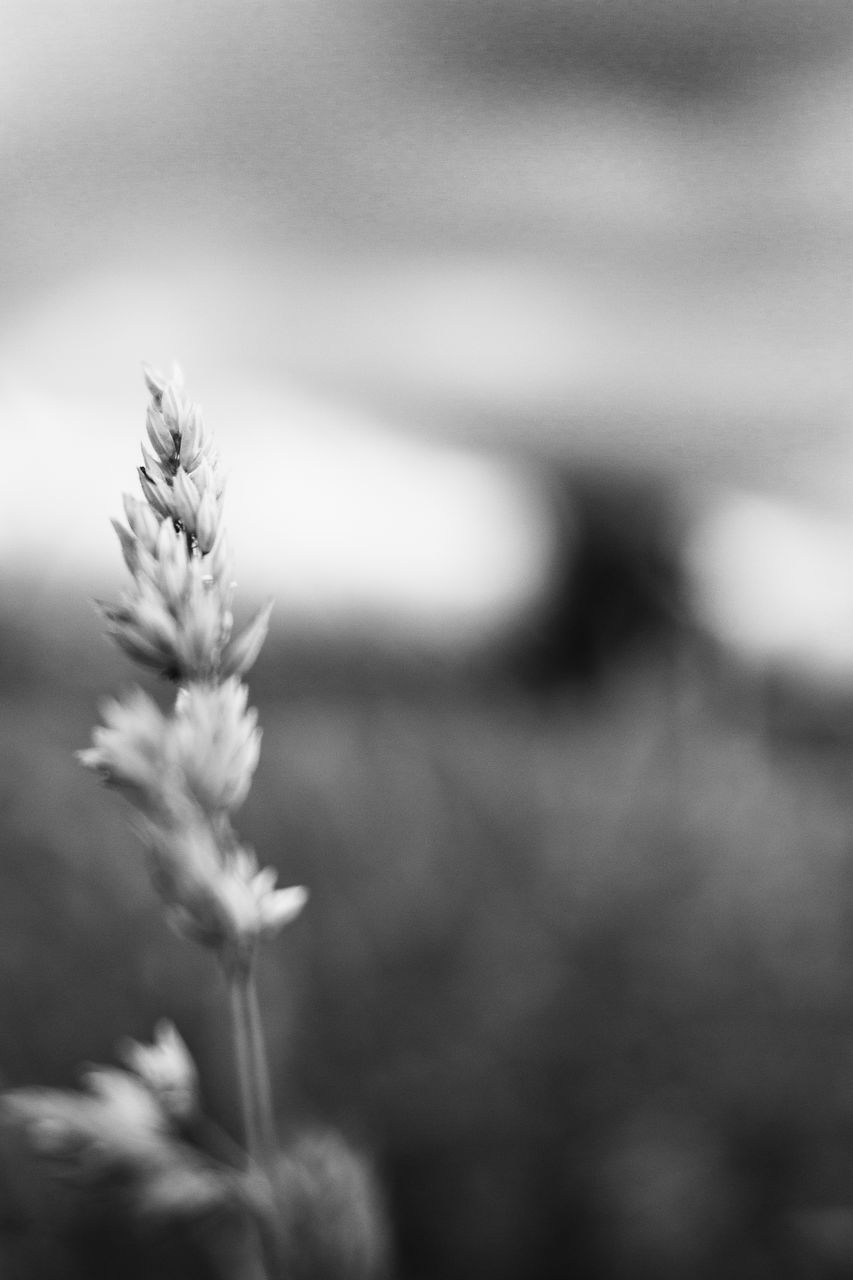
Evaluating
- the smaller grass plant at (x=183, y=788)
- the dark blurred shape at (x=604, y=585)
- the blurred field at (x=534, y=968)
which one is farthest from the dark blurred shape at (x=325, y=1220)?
the dark blurred shape at (x=604, y=585)

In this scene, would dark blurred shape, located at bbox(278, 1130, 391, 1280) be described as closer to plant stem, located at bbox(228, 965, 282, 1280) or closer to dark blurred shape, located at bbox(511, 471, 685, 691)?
plant stem, located at bbox(228, 965, 282, 1280)

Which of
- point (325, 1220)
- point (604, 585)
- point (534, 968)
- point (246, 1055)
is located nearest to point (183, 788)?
point (246, 1055)

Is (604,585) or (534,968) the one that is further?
(604,585)

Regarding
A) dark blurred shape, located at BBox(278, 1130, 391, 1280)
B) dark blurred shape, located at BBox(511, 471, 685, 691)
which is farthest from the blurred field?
dark blurred shape, located at BBox(278, 1130, 391, 1280)

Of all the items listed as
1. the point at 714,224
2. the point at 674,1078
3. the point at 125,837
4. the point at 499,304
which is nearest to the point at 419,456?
the point at 499,304

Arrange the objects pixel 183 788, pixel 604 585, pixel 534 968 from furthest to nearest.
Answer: pixel 604 585, pixel 534 968, pixel 183 788

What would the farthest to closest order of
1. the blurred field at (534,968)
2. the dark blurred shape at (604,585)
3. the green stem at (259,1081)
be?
1. the dark blurred shape at (604,585)
2. the blurred field at (534,968)
3. the green stem at (259,1081)

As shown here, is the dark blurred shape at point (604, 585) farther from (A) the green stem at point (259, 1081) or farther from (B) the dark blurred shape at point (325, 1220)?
(A) the green stem at point (259, 1081)

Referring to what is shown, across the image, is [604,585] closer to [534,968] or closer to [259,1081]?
[534,968]
